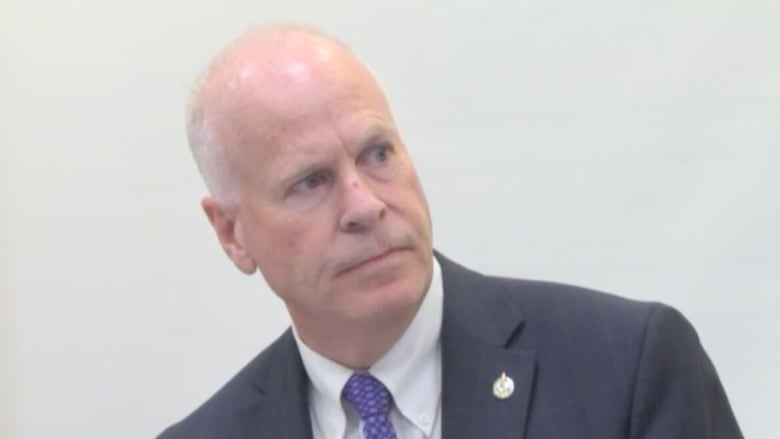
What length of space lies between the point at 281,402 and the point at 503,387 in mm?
333

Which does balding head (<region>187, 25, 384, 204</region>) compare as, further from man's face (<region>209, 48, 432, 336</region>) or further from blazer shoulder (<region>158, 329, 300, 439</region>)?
blazer shoulder (<region>158, 329, 300, 439</region>)

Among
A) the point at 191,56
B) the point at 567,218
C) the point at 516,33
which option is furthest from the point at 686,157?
the point at 191,56

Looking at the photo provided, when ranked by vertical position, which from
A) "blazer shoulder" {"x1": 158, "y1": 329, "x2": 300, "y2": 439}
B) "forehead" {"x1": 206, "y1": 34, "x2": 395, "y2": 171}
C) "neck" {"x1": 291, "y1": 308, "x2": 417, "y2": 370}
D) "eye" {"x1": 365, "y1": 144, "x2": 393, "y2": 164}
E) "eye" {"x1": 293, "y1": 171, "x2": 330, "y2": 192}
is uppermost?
"forehead" {"x1": 206, "y1": 34, "x2": 395, "y2": 171}

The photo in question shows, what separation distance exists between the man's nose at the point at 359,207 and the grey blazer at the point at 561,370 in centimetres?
22

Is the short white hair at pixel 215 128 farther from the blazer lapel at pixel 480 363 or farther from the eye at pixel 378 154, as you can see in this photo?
the blazer lapel at pixel 480 363

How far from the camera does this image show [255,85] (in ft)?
5.01

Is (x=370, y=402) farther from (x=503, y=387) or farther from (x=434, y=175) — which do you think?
(x=434, y=175)

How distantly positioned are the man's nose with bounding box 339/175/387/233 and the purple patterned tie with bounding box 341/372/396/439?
0.23 m

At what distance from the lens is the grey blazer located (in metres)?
1.44

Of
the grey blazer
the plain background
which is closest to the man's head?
the grey blazer

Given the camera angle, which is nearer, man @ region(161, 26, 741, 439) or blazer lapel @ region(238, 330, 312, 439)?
man @ region(161, 26, 741, 439)

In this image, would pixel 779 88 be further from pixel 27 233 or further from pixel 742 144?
pixel 27 233

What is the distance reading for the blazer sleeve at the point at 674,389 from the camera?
1.42 meters

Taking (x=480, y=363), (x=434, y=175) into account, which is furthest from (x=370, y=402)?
(x=434, y=175)
